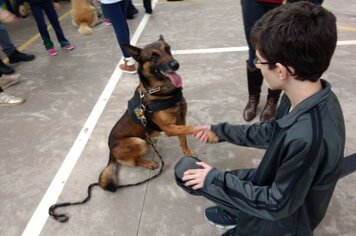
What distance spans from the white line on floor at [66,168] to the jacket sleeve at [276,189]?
1.52 m

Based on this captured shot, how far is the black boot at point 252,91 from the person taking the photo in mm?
3086

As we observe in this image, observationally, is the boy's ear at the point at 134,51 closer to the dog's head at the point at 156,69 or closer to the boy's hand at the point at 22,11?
the dog's head at the point at 156,69

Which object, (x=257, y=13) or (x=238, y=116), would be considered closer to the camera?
(x=257, y=13)

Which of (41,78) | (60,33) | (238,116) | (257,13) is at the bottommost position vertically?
(238,116)

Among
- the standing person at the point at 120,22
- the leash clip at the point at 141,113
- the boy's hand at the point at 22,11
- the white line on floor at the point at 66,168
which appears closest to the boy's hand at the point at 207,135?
the leash clip at the point at 141,113

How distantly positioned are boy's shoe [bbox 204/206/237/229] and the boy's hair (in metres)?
1.20

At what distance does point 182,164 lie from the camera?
1774mm

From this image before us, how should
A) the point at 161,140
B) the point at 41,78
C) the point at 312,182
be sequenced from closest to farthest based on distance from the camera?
the point at 312,182 < the point at 161,140 < the point at 41,78

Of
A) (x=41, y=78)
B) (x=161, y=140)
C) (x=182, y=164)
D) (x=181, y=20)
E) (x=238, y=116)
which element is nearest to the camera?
(x=182, y=164)

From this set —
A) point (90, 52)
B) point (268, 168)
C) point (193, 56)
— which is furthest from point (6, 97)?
point (268, 168)

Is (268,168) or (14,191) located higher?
(268,168)

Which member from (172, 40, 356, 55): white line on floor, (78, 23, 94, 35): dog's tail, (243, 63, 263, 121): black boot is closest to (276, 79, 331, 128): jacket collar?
(243, 63, 263, 121): black boot

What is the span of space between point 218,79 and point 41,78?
8.44 feet

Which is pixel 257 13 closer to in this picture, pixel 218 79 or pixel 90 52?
pixel 218 79
